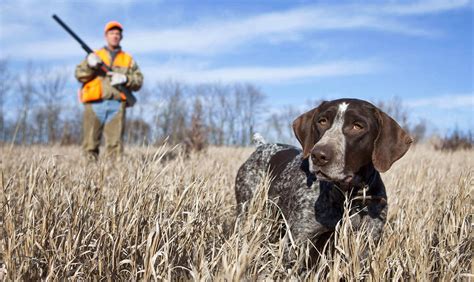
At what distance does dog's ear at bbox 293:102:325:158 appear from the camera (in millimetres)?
3826

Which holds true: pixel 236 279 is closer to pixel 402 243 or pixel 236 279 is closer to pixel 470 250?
pixel 402 243

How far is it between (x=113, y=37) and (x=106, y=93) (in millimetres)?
994

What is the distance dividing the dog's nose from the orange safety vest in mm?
6310

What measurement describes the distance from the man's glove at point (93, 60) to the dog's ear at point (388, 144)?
6.29 meters

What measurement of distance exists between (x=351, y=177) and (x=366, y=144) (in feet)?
0.85

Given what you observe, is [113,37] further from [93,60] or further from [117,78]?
[117,78]

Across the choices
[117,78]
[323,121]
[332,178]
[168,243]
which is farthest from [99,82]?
[168,243]

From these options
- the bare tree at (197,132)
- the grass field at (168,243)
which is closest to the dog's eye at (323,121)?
the grass field at (168,243)

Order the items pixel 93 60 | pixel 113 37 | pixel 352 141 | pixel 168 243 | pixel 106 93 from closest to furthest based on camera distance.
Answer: pixel 168 243, pixel 352 141, pixel 93 60, pixel 106 93, pixel 113 37

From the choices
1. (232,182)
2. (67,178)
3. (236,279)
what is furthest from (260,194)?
(232,182)

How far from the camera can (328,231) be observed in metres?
3.89

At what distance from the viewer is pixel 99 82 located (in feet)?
29.1

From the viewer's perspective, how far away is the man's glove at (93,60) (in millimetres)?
8688

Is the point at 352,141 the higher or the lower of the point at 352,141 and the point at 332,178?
the higher
